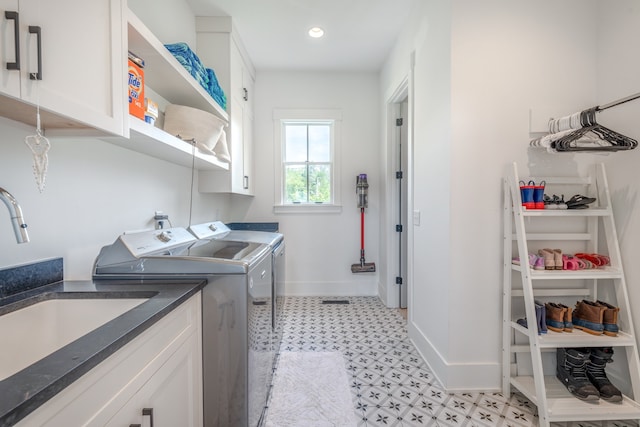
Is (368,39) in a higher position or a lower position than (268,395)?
higher

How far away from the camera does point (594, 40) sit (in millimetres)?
1772

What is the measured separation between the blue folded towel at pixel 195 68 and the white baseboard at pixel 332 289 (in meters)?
2.29

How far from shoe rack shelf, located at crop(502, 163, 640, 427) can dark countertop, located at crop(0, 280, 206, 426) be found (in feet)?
5.58

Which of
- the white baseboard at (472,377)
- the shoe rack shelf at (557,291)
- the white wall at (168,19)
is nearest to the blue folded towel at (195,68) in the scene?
the white wall at (168,19)

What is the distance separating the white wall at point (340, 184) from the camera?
3.58 meters

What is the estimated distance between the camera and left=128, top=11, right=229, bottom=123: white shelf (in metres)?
1.23

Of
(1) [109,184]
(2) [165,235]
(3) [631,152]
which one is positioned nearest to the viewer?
(1) [109,184]

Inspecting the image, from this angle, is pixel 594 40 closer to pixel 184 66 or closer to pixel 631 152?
pixel 631 152

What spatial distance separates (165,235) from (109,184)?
1.35 ft

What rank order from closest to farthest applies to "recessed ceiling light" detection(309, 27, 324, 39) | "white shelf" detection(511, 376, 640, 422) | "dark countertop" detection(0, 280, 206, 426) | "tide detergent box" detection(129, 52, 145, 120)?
"dark countertop" detection(0, 280, 206, 426) → "tide detergent box" detection(129, 52, 145, 120) → "white shelf" detection(511, 376, 640, 422) → "recessed ceiling light" detection(309, 27, 324, 39)

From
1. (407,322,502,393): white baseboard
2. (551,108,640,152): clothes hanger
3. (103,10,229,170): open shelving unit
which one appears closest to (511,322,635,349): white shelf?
(407,322,502,393): white baseboard

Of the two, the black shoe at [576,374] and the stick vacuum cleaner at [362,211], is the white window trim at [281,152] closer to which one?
the stick vacuum cleaner at [362,211]

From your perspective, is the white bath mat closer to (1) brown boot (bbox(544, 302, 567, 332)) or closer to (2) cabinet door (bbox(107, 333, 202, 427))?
(2) cabinet door (bbox(107, 333, 202, 427))

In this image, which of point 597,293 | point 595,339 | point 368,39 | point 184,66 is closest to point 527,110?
point 597,293
